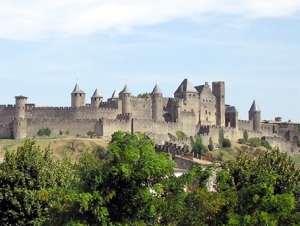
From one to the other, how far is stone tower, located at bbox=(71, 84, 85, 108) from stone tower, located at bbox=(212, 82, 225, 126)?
18693 mm

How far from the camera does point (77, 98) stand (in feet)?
299

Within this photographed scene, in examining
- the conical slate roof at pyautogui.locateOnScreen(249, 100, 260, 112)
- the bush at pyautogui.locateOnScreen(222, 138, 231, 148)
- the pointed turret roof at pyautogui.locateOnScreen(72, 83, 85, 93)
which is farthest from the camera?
the conical slate roof at pyautogui.locateOnScreen(249, 100, 260, 112)

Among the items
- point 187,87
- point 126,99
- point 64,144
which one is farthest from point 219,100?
point 64,144

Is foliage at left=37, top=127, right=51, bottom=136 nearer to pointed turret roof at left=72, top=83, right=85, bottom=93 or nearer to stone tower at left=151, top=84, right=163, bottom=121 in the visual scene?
pointed turret roof at left=72, top=83, right=85, bottom=93

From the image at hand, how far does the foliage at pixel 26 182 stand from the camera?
26250 mm

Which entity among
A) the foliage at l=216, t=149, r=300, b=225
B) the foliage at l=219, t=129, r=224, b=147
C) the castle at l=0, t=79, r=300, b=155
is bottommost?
the foliage at l=216, t=149, r=300, b=225

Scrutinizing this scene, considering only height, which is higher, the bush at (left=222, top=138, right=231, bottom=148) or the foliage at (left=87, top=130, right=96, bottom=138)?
the foliage at (left=87, top=130, right=96, bottom=138)

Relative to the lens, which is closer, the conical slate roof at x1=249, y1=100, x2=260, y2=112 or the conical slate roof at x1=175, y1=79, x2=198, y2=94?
the conical slate roof at x1=175, y1=79, x2=198, y2=94

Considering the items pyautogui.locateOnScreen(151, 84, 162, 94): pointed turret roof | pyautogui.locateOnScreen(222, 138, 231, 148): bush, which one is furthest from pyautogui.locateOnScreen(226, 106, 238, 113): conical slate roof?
pyautogui.locateOnScreen(151, 84, 162, 94): pointed turret roof

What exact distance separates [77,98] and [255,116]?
27065 millimetres

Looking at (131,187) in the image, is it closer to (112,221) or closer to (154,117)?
(112,221)

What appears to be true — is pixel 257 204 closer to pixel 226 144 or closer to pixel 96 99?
pixel 226 144

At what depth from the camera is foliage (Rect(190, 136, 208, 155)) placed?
80.1 meters

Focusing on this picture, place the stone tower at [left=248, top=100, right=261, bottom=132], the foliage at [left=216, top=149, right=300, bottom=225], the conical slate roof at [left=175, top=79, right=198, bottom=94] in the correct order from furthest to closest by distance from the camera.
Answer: the stone tower at [left=248, top=100, right=261, bottom=132] < the conical slate roof at [left=175, top=79, right=198, bottom=94] < the foliage at [left=216, top=149, right=300, bottom=225]
